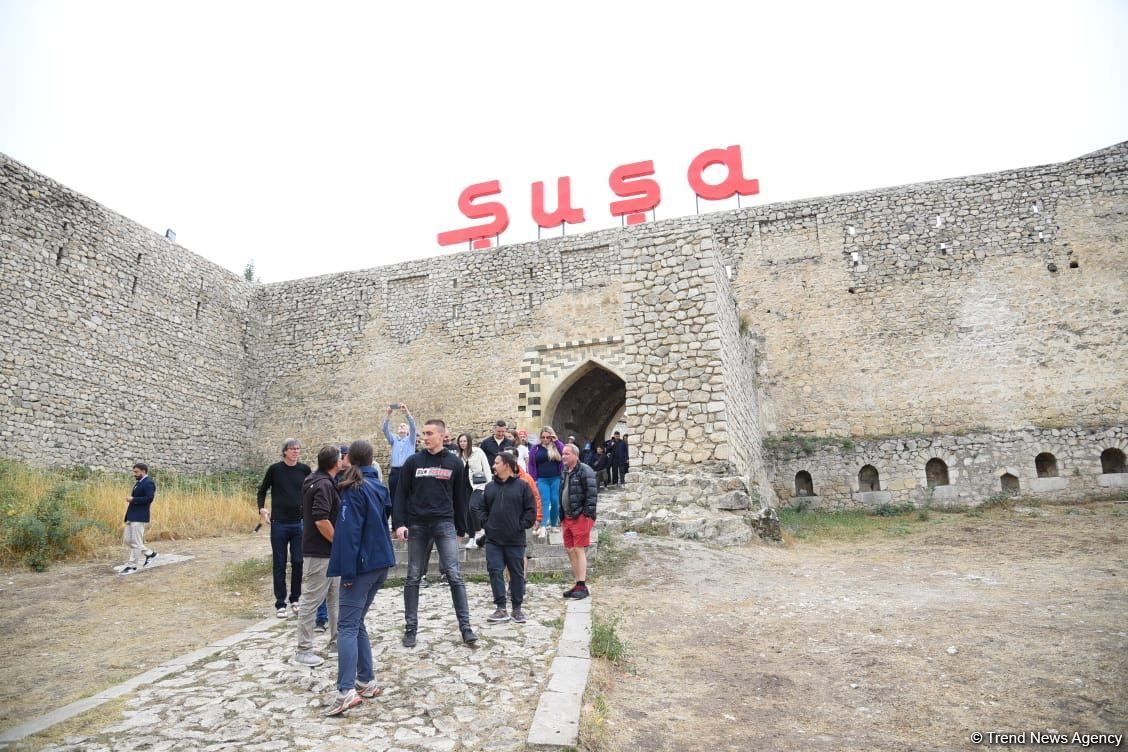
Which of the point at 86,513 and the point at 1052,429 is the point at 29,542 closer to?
the point at 86,513

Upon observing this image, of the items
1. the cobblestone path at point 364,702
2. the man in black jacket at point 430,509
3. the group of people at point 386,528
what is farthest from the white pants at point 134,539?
the man in black jacket at point 430,509

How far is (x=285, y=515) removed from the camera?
5719 millimetres

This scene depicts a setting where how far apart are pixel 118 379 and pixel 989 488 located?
717 inches

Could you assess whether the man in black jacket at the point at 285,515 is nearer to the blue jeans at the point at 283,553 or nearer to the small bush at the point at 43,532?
the blue jeans at the point at 283,553

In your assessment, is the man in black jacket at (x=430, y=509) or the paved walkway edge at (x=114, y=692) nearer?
the paved walkway edge at (x=114, y=692)

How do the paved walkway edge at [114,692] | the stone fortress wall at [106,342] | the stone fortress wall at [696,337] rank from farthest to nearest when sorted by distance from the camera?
the stone fortress wall at [106,342], the stone fortress wall at [696,337], the paved walkway edge at [114,692]

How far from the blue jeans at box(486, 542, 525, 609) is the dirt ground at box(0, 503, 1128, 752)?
0.79m

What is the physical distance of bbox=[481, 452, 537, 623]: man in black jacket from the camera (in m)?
5.15

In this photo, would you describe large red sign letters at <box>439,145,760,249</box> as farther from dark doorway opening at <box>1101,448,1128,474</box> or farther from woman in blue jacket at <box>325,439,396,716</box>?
woman in blue jacket at <box>325,439,396,716</box>

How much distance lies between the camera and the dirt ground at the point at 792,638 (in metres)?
3.42

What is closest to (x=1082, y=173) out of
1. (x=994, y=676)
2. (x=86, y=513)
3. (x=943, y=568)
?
(x=943, y=568)

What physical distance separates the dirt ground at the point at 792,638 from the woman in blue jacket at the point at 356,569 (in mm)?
1345

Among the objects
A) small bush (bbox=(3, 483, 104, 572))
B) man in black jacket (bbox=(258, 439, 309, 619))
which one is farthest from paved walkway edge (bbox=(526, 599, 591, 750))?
small bush (bbox=(3, 483, 104, 572))

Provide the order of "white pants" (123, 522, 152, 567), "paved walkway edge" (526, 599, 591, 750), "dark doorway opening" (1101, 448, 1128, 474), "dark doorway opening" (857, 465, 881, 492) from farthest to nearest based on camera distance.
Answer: "dark doorway opening" (857, 465, 881, 492), "dark doorway opening" (1101, 448, 1128, 474), "white pants" (123, 522, 152, 567), "paved walkway edge" (526, 599, 591, 750)
